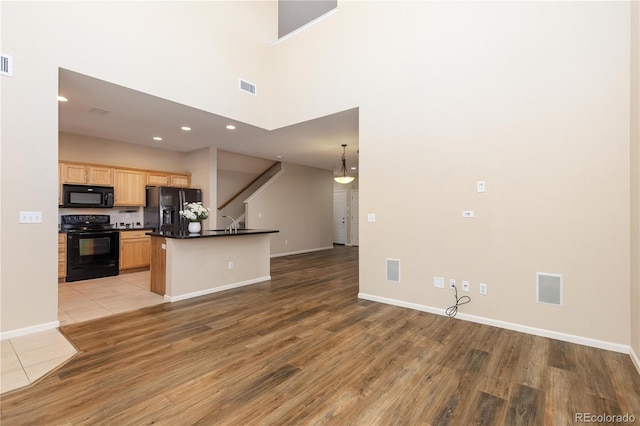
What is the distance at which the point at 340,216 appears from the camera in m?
11.3

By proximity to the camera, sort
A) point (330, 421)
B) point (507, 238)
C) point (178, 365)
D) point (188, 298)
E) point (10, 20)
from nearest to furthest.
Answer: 1. point (330, 421)
2. point (178, 365)
3. point (10, 20)
4. point (507, 238)
5. point (188, 298)

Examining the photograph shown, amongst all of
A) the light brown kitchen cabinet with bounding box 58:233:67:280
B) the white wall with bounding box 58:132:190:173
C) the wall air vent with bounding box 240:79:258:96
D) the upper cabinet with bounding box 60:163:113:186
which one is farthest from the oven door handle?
the wall air vent with bounding box 240:79:258:96

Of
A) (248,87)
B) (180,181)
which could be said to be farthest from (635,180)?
(180,181)

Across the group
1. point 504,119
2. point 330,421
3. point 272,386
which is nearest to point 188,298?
point 272,386

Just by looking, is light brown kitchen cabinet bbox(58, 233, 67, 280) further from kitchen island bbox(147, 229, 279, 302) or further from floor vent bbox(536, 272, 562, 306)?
floor vent bbox(536, 272, 562, 306)

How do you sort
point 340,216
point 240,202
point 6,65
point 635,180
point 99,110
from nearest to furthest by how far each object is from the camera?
point 635,180, point 6,65, point 99,110, point 240,202, point 340,216

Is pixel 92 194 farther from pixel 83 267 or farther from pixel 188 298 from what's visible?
pixel 188 298

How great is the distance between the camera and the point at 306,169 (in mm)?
9352

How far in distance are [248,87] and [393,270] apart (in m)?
3.76

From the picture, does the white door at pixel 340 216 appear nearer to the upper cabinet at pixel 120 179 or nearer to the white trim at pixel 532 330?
the upper cabinet at pixel 120 179

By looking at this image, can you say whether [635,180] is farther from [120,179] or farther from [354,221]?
[354,221]

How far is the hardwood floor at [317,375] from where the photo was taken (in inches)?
72.1

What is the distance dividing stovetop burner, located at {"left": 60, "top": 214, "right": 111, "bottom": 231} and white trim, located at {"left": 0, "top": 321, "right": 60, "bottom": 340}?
3.03m

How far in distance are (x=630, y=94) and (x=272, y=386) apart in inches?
154
